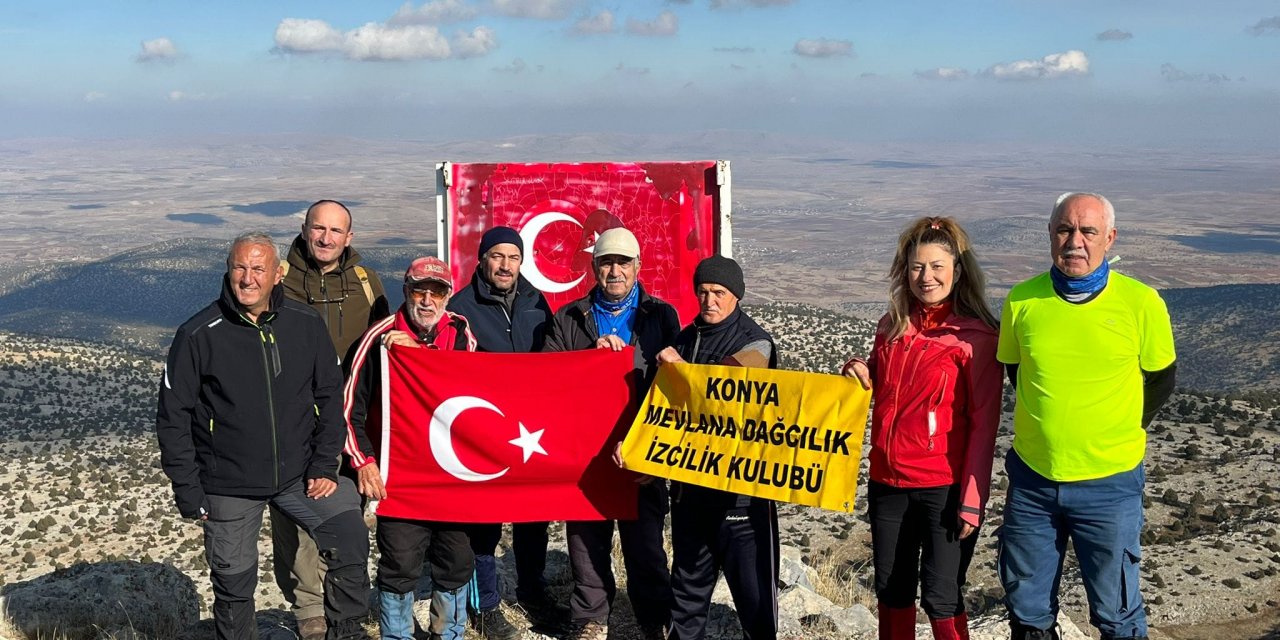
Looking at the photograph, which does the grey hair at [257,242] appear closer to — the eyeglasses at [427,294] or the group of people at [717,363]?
the group of people at [717,363]

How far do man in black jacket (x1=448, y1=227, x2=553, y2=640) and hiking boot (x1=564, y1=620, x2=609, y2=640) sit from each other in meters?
0.74

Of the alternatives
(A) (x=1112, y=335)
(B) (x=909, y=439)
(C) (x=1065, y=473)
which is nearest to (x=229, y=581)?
(B) (x=909, y=439)

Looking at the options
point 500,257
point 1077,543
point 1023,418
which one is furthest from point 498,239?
point 1077,543

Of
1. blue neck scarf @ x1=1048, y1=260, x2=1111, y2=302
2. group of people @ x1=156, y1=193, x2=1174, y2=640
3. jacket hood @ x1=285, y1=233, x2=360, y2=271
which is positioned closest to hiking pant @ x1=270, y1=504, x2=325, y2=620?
group of people @ x1=156, y1=193, x2=1174, y2=640

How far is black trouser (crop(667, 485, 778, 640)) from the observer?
501cm

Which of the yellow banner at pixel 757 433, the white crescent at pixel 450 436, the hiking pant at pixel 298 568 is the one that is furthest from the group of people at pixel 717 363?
the hiking pant at pixel 298 568

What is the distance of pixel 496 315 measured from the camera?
5895 millimetres

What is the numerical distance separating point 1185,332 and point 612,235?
81058mm

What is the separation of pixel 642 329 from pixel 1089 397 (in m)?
2.34

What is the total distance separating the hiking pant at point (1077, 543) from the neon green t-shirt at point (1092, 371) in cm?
9

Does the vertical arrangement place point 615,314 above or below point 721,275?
below

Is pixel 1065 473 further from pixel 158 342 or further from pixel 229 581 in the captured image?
pixel 158 342

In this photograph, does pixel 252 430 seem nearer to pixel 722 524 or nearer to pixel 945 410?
pixel 722 524

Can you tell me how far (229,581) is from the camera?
16.2ft
